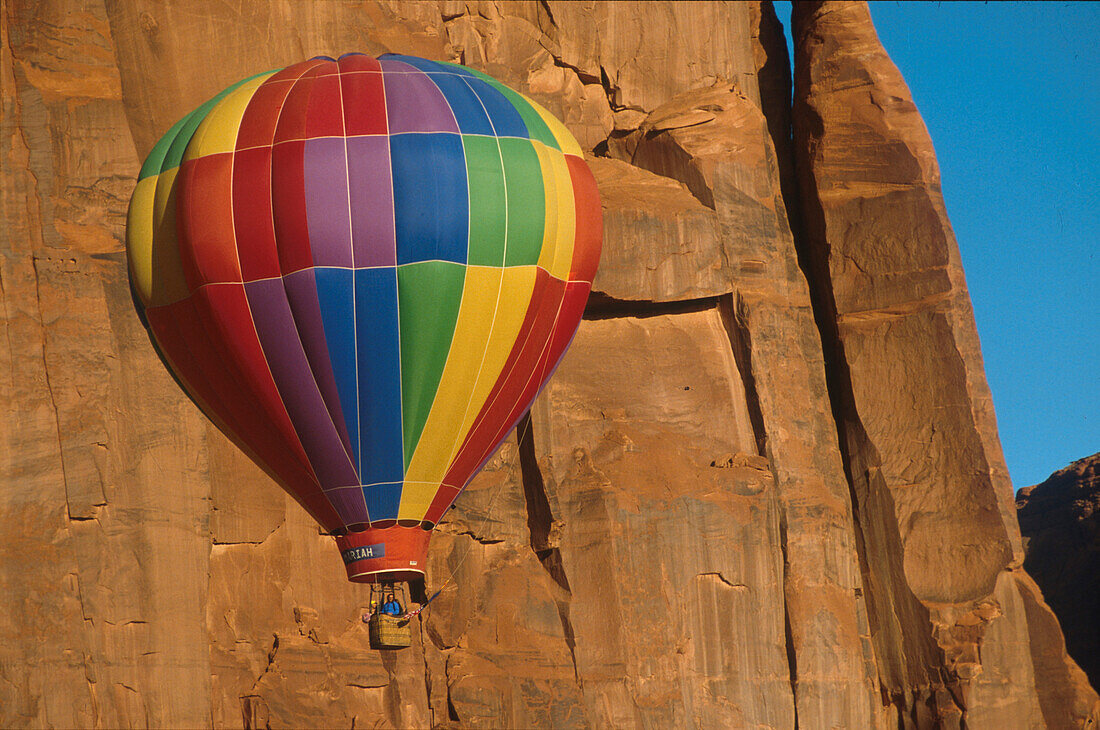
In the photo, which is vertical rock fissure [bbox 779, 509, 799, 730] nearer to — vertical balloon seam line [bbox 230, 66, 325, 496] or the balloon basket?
the balloon basket

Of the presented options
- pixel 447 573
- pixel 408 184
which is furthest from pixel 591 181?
pixel 447 573

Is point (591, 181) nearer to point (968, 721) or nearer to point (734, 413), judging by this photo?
point (734, 413)

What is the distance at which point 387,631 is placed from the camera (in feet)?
44.9

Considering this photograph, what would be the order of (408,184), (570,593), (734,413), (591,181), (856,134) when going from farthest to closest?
(856,134), (734,413), (570,593), (591,181), (408,184)

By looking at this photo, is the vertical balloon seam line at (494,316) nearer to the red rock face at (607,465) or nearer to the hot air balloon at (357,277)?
the hot air balloon at (357,277)

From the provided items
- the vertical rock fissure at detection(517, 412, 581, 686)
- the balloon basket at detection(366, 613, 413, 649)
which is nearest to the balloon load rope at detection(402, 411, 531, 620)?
the vertical rock fissure at detection(517, 412, 581, 686)

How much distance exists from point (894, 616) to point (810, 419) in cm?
243

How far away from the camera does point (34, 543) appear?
15852 millimetres

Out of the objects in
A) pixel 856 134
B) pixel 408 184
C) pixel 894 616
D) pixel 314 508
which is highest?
pixel 856 134

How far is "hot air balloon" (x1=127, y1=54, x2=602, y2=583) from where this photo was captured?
13383mm

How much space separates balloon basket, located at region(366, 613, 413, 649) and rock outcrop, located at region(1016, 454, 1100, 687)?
1155 centimetres

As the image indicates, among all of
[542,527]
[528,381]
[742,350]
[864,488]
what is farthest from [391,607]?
[864,488]

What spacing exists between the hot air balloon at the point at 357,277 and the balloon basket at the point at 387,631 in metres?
0.36

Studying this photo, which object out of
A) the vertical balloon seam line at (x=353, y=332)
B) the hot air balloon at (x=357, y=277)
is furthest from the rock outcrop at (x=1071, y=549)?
the vertical balloon seam line at (x=353, y=332)
